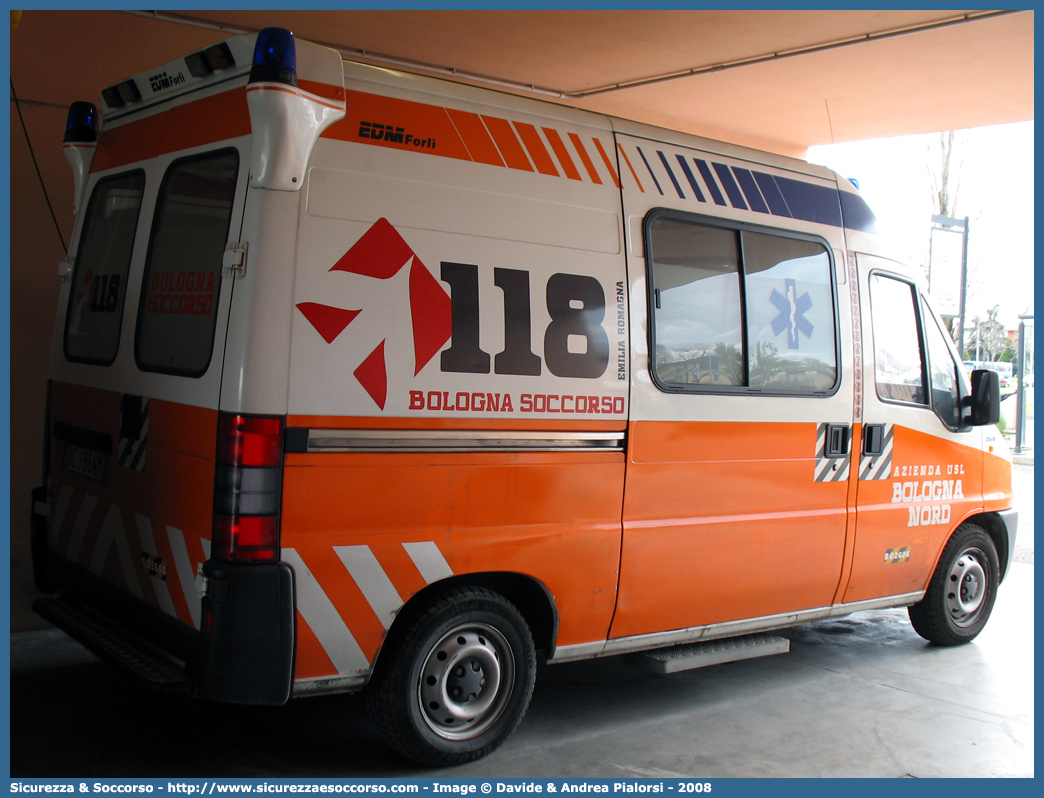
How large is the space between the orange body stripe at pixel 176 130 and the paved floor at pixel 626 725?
2484 mm

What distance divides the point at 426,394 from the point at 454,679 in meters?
1.19

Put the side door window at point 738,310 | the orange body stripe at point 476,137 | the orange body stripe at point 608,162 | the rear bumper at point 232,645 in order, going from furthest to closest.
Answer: the side door window at point 738,310, the orange body stripe at point 608,162, the orange body stripe at point 476,137, the rear bumper at point 232,645

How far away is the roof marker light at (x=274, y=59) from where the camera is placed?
3.21 meters

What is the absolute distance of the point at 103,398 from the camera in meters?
4.01

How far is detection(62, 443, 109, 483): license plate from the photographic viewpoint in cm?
397

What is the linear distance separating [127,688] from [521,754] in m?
2.03

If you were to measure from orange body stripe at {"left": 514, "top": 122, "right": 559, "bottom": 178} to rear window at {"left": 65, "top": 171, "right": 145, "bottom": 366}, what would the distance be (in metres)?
1.63

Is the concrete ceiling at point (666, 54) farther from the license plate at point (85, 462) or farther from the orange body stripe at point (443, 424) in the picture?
the orange body stripe at point (443, 424)

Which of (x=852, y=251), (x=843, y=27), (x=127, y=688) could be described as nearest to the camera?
(x=127, y=688)

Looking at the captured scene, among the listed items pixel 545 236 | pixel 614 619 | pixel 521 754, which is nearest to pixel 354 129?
pixel 545 236

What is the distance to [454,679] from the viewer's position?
3.82 m

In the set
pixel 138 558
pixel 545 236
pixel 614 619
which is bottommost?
pixel 614 619

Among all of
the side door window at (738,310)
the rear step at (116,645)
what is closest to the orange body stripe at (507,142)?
the side door window at (738,310)

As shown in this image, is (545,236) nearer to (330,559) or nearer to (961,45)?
(330,559)
